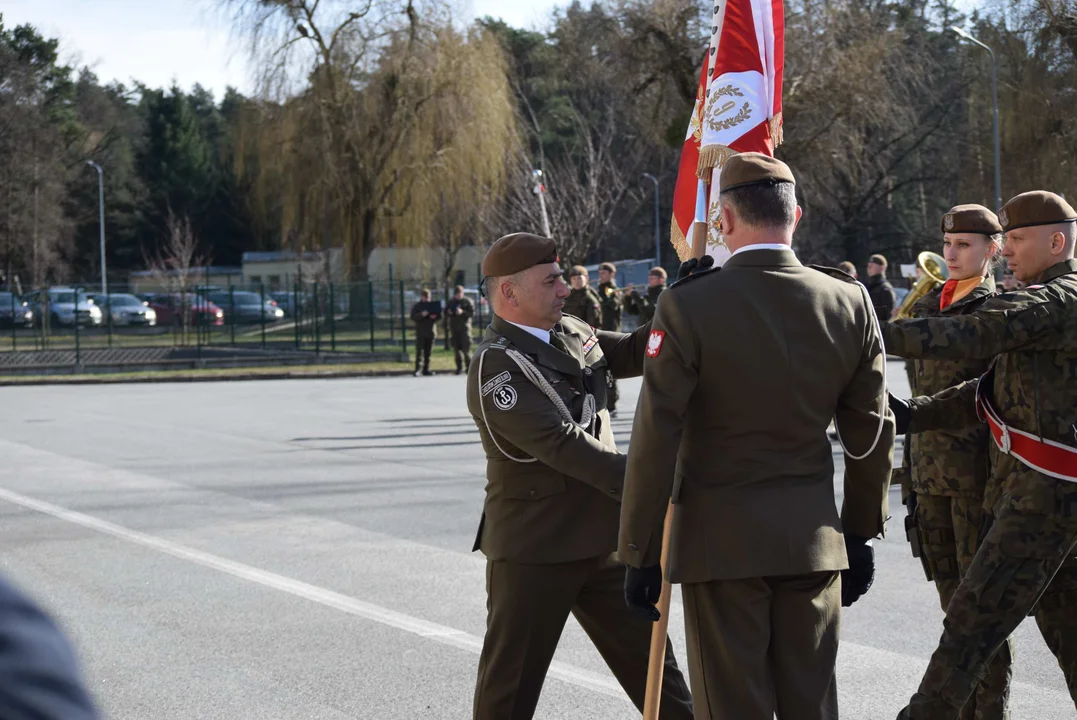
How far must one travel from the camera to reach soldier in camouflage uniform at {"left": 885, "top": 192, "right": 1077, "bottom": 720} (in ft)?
12.6

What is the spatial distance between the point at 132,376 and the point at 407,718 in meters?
25.2

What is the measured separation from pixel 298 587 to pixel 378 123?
30.3 meters

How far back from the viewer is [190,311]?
36.1 m

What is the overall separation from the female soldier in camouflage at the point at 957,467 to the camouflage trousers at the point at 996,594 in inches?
21.0

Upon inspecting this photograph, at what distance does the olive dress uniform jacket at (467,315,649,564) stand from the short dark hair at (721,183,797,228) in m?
0.92

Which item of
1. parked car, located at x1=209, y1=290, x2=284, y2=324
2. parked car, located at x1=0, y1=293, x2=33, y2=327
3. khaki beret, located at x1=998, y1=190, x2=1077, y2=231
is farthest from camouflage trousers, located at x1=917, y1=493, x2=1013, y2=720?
parked car, located at x1=0, y1=293, x2=33, y2=327

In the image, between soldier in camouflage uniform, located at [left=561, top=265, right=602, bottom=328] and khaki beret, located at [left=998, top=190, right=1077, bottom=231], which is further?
soldier in camouflage uniform, located at [left=561, top=265, right=602, bottom=328]

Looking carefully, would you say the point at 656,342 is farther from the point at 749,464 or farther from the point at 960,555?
the point at 960,555

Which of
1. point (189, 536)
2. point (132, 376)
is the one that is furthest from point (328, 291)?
point (189, 536)

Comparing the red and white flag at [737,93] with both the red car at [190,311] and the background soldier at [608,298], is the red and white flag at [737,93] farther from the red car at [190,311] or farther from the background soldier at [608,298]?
the red car at [190,311]

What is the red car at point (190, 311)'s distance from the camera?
35438 mm

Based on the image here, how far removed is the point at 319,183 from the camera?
1430 inches

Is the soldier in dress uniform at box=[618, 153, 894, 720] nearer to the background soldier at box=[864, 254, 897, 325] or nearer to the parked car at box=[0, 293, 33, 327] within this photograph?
the background soldier at box=[864, 254, 897, 325]

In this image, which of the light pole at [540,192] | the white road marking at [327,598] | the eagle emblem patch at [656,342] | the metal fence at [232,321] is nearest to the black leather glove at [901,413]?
the eagle emblem patch at [656,342]
